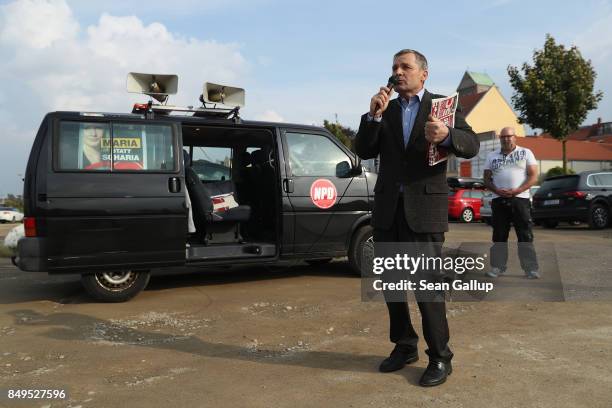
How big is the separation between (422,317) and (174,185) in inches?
131

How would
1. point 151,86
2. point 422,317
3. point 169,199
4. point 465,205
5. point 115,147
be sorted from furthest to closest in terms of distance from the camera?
1. point 465,205
2. point 151,86
3. point 169,199
4. point 115,147
5. point 422,317

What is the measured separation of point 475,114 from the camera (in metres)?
57.0

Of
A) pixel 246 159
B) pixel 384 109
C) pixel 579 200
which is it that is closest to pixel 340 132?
pixel 579 200

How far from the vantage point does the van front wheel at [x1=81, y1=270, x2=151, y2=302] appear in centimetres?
543

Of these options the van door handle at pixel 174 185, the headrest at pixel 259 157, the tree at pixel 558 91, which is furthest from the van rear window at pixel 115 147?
the tree at pixel 558 91

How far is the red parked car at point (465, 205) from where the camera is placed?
1846 cm

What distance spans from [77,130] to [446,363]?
4.24 m

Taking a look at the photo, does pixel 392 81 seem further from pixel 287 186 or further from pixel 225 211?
pixel 225 211

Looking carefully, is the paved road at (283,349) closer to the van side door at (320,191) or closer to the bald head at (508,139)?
the van side door at (320,191)

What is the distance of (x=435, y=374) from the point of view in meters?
3.06

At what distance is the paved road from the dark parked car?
25.3 feet

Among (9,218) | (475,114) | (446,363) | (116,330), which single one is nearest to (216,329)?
(116,330)

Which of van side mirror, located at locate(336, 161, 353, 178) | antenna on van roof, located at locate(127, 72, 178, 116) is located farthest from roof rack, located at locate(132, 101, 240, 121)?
van side mirror, located at locate(336, 161, 353, 178)

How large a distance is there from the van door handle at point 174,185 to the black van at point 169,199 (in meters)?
0.01
